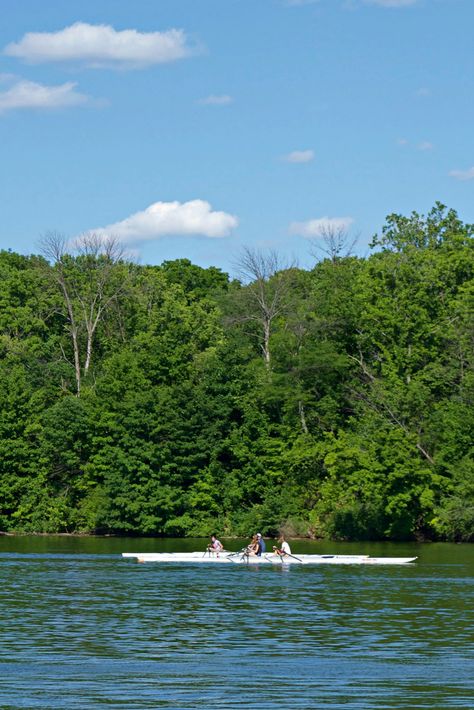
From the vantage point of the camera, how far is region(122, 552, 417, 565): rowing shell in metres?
58.8

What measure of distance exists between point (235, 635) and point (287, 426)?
162ft

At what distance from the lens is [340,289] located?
91.4 metres

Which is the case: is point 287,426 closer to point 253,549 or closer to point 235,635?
point 253,549

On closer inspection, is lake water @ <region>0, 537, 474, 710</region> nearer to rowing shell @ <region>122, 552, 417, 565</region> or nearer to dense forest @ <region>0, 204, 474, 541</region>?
rowing shell @ <region>122, 552, 417, 565</region>

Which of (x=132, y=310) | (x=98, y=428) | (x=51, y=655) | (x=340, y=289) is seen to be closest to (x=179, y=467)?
(x=98, y=428)

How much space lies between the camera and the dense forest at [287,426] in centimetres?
7762

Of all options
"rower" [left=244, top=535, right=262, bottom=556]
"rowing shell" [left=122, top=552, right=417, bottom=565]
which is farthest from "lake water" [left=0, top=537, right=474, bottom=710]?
"rower" [left=244, top=535, right=262, bottom=556]

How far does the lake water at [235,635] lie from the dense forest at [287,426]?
19.5 m

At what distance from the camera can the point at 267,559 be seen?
205 ft

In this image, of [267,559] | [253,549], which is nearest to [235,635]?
[267,559]

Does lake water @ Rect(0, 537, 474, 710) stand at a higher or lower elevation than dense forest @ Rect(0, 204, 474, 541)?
lower

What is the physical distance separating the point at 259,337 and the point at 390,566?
134ft

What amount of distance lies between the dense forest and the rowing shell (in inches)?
586

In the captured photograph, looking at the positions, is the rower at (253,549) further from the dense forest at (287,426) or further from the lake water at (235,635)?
the dense forest at (287,426)
